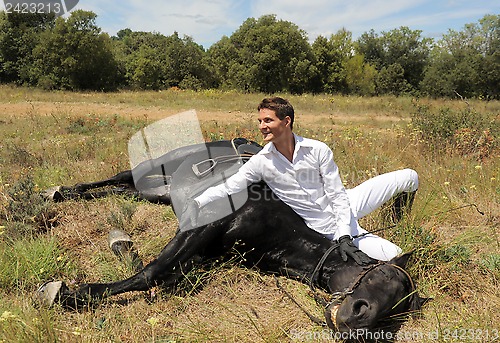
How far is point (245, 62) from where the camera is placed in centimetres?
2873

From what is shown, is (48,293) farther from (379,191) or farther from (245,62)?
(245,62)

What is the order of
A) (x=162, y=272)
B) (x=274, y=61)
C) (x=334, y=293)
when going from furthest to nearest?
1. (x=274, y=61)
2. (x=162, y=272)
3. (x=334, y=293)

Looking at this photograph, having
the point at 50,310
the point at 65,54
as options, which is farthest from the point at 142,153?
the point at 65,54

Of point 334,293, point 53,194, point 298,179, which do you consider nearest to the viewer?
point 334,293

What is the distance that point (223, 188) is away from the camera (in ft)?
8.46

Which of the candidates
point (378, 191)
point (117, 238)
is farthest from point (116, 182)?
point (378, 191)

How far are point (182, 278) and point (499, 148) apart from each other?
4589 millimetres

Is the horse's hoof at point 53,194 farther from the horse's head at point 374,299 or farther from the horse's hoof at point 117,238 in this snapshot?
the horse's head at point 374,299

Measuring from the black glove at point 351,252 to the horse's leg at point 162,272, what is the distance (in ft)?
2.55

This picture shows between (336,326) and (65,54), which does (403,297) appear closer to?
(336,326)

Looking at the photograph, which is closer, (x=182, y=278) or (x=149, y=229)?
(x=182, y=278)

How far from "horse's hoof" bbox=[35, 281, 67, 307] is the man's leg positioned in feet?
6.23

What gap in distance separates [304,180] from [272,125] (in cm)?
43

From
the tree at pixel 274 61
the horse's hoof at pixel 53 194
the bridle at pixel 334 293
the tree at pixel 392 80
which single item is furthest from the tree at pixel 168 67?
the bridle at pixel 334 293
